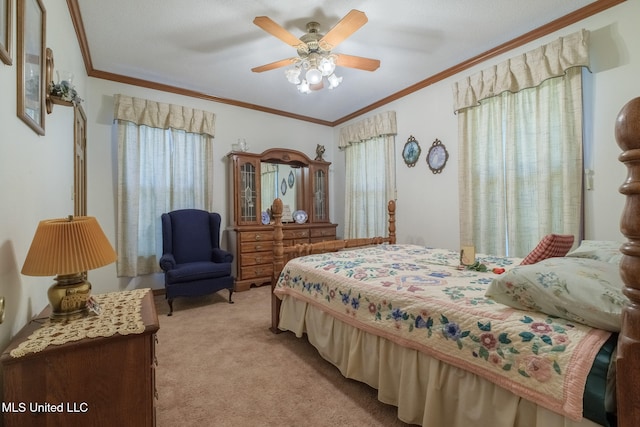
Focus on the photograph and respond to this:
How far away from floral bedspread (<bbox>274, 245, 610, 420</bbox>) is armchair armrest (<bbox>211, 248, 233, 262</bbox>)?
54.8 inches

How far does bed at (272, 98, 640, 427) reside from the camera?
29.6 inches

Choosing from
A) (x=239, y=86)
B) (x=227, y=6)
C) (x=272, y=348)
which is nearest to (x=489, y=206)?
(x=272, y=348)

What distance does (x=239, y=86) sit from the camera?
363 centimetres

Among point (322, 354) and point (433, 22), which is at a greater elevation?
point (433, 22)

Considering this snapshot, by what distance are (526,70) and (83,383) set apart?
3.63 metres

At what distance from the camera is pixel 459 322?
1.17 metres

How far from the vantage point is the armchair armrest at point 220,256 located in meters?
3.34

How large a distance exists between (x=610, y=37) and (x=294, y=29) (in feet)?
8.23

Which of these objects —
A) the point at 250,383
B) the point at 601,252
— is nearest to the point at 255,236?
the point at 250,383

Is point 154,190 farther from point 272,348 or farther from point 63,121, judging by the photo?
point 272,348

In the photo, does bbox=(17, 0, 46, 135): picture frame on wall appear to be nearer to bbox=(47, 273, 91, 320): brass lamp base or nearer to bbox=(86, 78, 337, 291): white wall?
bbox=(47, 273, 91, 320): brass lamp base

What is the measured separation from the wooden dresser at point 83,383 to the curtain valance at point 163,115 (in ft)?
9.76

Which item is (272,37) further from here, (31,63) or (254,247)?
(254,247)

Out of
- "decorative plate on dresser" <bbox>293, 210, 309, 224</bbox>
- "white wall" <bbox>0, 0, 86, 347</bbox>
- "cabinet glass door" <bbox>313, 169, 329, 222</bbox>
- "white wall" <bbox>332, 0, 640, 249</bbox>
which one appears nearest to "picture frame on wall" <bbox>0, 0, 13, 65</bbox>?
"white wall" <bbox>0, 0, 86, 347</bbox>
